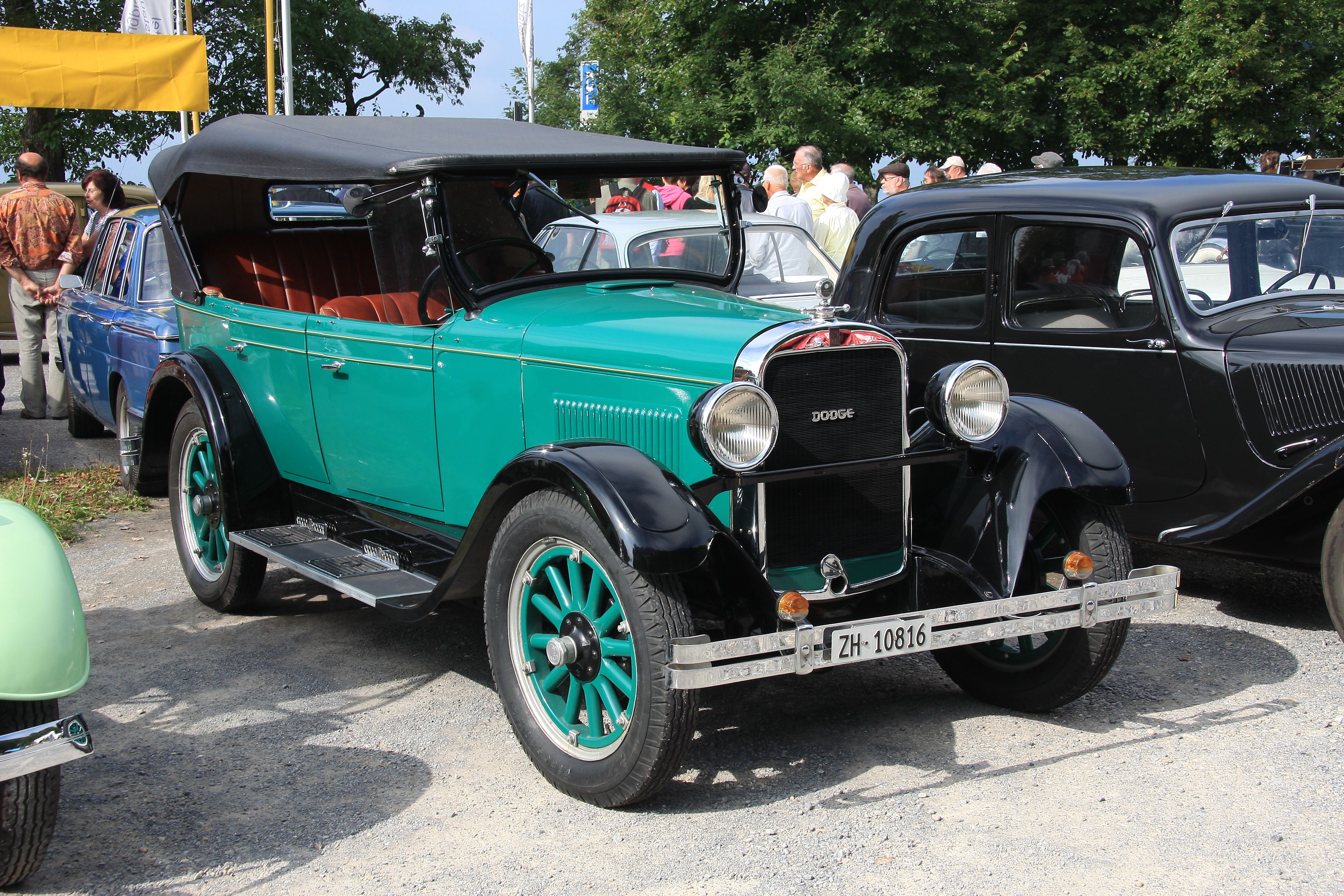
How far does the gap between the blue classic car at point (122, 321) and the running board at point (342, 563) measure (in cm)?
210

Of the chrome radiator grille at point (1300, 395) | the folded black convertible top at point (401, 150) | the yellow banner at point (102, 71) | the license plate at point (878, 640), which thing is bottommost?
the license plate at point (878, 640)

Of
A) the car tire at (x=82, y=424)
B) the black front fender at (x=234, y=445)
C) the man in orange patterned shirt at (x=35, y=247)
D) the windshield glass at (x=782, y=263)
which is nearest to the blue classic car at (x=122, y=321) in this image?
the man in orange patterned shirt at (x=35, y=247)

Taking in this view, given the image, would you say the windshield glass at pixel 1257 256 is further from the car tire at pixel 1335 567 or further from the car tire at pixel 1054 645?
the car tire at pixel 1054 645

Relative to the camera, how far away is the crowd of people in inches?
360

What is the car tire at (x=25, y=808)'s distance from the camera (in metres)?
2.81

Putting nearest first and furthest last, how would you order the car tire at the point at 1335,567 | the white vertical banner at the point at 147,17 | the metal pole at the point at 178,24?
1. the car tire at the point at 1335,567
2. the white vertical banner at the point at 147,17
3. the metal pole at the point at 178,24

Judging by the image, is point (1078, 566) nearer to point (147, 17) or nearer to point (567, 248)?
point (567, 248)

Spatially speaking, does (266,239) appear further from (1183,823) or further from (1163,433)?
(1183,823)

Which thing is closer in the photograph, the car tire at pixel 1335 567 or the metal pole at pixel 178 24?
the car tire at pixel 1335 567

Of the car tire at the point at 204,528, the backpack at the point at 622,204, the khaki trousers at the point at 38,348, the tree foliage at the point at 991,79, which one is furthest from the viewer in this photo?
the tree foliage at the point at 991,79

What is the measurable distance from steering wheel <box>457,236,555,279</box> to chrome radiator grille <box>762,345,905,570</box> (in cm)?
131

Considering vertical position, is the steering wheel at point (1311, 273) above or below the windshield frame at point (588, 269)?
below

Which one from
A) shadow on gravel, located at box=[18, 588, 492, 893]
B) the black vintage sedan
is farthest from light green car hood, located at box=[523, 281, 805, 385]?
shadow on gravel, located at box=[18, 588, 492, 893]

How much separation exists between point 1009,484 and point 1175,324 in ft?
5.58
